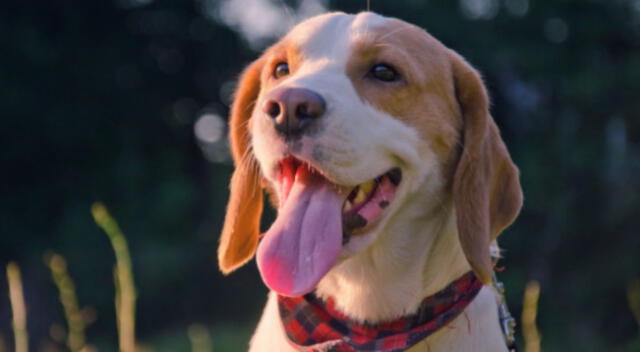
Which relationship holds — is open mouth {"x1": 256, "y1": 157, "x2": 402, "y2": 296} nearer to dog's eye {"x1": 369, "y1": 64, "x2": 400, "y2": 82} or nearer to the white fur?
the white fur

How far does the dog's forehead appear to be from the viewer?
3133mm

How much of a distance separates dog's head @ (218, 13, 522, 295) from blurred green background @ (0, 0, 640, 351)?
7687 mm

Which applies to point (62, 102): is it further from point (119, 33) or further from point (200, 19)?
point (200, 19)

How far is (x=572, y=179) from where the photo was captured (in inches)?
499

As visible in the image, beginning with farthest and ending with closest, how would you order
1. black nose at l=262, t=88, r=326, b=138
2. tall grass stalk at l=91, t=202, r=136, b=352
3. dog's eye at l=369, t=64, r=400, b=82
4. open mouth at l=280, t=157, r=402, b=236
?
dog's eye at l=369, t=64, r=400, b=82 → open mouth at l=280, t=157, r=402, b=236 → black nose at l=262, t=88, r=326, b=138 → tall grass stalk at l=91, t=202, r=136, b=352

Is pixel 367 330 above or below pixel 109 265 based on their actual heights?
above

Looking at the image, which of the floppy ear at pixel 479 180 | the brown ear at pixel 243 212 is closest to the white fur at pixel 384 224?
the floppy ear at pixel 479 180

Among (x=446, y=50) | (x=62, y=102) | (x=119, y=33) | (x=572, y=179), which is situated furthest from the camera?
(x=119, y=33)

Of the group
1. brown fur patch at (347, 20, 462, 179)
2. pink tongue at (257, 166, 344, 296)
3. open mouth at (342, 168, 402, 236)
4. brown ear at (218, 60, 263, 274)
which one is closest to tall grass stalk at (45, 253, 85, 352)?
pink tongue at (257, 166, 344, 296)

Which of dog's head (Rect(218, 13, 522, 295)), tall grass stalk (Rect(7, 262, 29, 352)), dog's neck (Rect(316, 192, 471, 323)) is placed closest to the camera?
tall grass stalk (Rect(7, 262, 29, 352))

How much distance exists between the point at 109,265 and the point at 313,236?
40.0ft

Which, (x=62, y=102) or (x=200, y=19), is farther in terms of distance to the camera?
(x=200, y=19)

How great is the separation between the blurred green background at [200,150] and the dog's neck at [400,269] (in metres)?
8.03

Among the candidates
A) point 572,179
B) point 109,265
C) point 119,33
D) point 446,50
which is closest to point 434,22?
point 572,179
